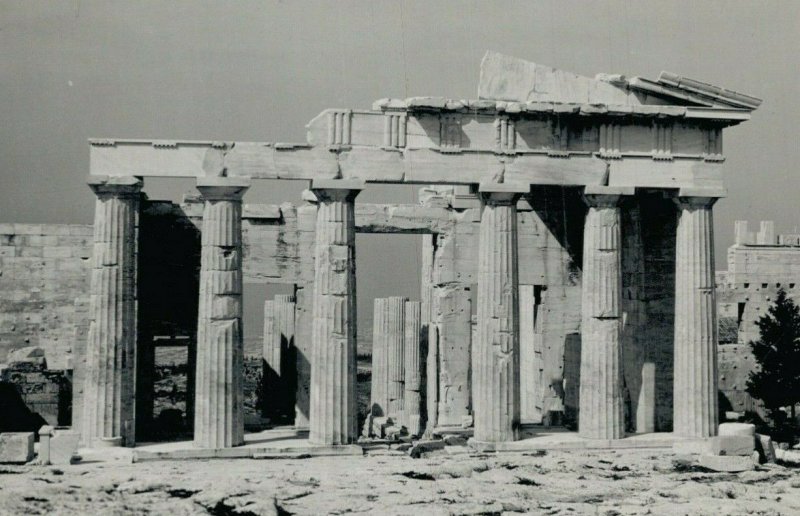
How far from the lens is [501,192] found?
25375 millimetres

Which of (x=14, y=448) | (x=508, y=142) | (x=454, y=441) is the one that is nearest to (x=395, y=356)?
(x=454, y=441)

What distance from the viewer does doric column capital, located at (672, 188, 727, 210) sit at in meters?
26.3

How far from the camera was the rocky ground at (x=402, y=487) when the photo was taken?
19531 mm

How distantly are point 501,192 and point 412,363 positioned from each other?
1058 centimetres

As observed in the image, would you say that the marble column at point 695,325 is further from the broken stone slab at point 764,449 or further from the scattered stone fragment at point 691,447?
the broken stone slab at point 764,449

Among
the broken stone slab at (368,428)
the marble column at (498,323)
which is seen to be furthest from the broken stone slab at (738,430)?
the broken stone slab at (368,428)

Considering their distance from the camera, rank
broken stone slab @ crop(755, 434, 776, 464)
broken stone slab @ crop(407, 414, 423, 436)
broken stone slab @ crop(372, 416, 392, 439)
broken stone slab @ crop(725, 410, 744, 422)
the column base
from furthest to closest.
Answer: broken stone slab @ crop(407, 414, 423, 436) < broken stone slab @ crop(372, 416, 392, 439) < broken stone slab @ crop(725, 410, 744, 422) < broken stone slab @ crop(755, 434, 776, 464) < the column base

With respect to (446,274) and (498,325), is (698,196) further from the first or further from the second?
(446,274)

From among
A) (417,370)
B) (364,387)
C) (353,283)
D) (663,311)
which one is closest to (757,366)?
(663,311)

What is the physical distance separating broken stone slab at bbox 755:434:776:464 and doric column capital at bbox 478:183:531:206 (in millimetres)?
6865

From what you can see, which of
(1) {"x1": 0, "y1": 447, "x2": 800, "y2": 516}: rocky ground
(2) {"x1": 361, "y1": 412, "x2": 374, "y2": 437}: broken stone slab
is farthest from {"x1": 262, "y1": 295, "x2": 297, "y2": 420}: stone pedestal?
(1) {"x1": 0, "y1": 447, "x2": 800, "y2": 516}: rocky ground

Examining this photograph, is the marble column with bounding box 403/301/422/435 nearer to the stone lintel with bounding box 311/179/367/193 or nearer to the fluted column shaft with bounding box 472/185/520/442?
the fluted column shaft with bounding box 472/185/520/442

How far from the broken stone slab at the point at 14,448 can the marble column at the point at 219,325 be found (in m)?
3.27

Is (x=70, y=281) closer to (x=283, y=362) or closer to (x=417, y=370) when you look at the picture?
(x=283, y=362)
